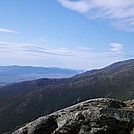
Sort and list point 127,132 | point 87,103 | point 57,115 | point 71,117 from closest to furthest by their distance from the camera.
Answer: point 127,132
point 71,117
point 57,115
point 87,103

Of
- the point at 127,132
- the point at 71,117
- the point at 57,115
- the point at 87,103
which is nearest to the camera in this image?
the point at 127,132

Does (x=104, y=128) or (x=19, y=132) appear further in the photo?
(x=19, y=132)

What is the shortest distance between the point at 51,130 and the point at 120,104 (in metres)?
7.93

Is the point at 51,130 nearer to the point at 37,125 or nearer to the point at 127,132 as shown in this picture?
the point at 37,125

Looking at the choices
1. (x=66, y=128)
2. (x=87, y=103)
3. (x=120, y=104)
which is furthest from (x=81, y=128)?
(x=120, y=104)

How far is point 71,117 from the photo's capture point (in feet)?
71.3

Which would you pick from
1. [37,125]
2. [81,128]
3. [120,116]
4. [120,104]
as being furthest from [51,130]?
[120,104]

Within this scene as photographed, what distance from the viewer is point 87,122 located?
21.0m

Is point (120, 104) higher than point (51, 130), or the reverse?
point (120, 104)

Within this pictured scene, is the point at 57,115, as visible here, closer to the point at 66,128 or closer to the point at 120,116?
the point at 66,128

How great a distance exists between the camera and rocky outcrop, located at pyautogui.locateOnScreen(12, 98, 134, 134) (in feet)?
66.4

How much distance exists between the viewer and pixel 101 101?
82.6 feet

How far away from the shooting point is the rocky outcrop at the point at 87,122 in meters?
20.2

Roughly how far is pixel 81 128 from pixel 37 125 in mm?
3992
